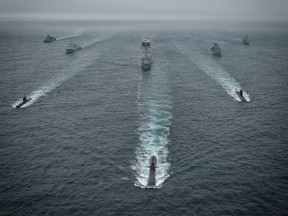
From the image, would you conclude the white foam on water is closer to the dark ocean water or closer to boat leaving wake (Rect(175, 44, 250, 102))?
the dark ocean water

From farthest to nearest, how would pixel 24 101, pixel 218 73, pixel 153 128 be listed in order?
pixel 218 73, pixel 24 101, pixel 153 128

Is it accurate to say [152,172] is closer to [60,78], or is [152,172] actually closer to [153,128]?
[153,128]

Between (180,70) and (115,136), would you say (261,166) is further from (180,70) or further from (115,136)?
(180,70)

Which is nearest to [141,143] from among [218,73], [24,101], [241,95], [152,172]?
[152,172]

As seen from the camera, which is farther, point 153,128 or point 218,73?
point 218,73

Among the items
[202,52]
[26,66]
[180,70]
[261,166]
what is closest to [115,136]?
[261,166]

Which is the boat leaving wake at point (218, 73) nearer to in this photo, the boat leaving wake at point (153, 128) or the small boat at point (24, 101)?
the boat leaving wake at point (153, 128)
